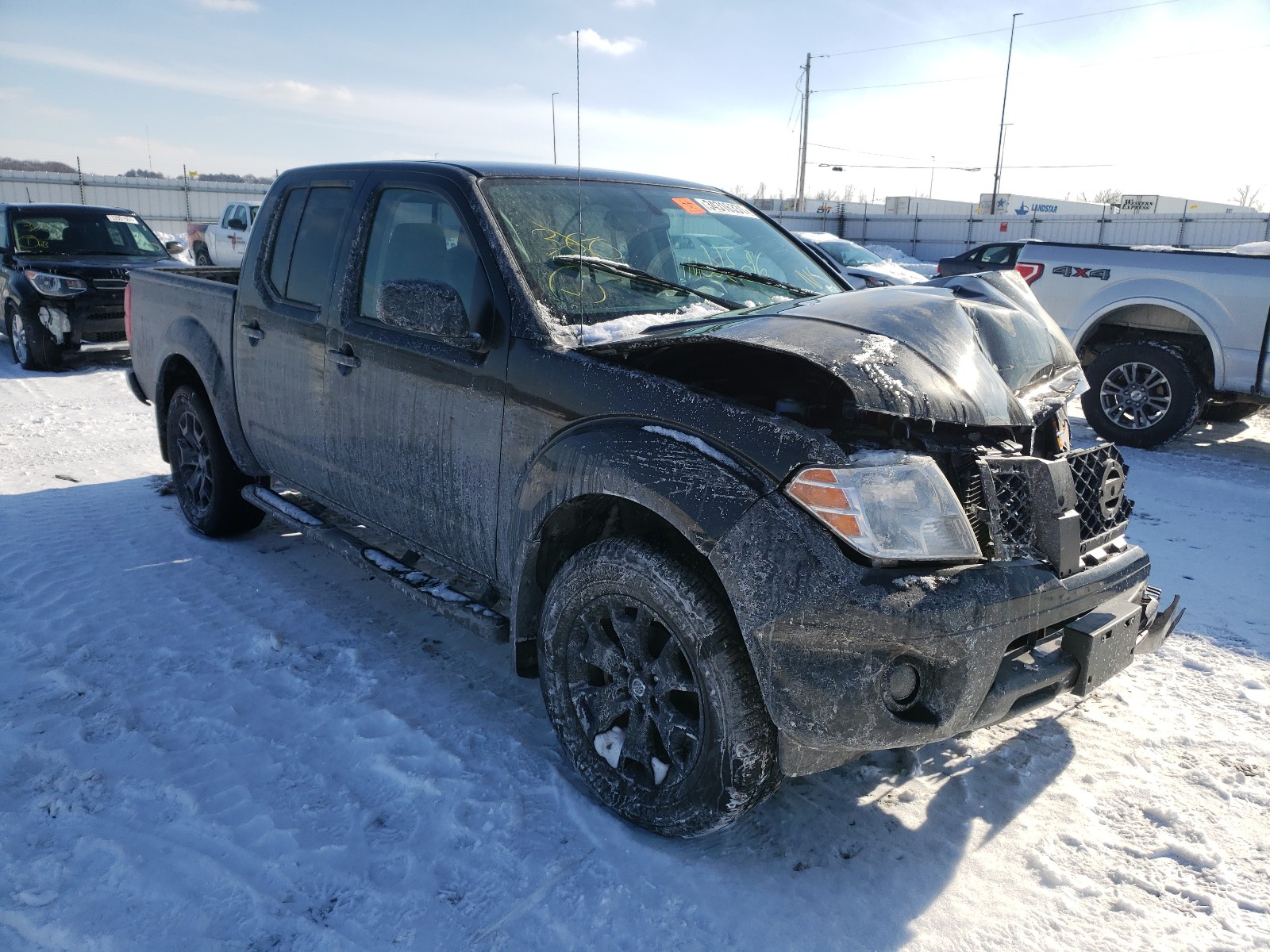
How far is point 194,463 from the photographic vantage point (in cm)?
507

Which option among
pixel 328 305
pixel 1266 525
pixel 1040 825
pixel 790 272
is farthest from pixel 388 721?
pixel 1266 525

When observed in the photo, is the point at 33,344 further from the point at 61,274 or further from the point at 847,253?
the point at 847,253

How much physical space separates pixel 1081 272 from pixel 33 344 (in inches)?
439

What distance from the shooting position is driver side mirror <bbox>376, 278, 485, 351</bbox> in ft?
9.32

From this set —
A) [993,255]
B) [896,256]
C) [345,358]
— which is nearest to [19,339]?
[345,358]

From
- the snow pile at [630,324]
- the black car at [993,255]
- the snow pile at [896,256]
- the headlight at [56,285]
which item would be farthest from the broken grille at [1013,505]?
the snow pile at [896,256]

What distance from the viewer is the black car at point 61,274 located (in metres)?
10.0

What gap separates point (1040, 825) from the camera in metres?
2.68

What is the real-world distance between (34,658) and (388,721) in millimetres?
1636

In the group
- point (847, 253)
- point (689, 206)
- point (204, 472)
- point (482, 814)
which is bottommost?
point (482, 814)

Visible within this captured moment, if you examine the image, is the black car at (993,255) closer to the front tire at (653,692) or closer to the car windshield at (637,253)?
the car windshield at (637,253)

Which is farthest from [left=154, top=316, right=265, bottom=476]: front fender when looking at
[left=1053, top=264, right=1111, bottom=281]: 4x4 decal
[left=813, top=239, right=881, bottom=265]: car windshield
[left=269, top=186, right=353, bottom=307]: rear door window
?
[left=813, top=239, right=881, bottom=265]: car windshield

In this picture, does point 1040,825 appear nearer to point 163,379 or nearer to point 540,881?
point 540,881

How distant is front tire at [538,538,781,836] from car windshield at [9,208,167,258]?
1097 cm
